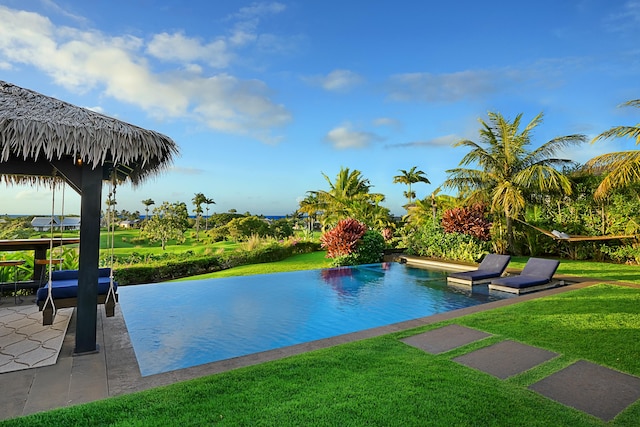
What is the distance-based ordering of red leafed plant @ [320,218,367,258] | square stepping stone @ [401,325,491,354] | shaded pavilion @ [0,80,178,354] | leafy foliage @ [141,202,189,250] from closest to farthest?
1. shaded pavilion @ [0,80,178,354]
2. square stepping stone @ [401,325,491,354]
3. red leafed plant @ [320,218,367,258]
4. leafy foliage @ [141,202,189,250]

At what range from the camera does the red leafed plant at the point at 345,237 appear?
13125 mm

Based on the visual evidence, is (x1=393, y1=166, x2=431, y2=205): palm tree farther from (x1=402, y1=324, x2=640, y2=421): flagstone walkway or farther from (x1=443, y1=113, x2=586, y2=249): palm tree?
(x1=402, y1=324, x2=640, y2=421): flagstone walkway

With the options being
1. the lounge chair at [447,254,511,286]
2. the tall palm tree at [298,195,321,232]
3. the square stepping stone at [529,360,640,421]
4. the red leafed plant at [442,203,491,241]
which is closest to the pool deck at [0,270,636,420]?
the square stepping stone at [529,360,640,421]

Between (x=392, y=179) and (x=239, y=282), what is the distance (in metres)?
19.4

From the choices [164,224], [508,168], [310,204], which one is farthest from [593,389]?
[164,224]

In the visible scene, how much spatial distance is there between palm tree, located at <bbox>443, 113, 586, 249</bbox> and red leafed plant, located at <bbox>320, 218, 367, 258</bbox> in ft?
18.1

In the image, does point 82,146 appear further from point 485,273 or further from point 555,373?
point 485,273

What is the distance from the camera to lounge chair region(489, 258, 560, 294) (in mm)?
8023

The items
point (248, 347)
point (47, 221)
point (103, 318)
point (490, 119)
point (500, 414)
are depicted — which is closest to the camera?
point (500, 414)

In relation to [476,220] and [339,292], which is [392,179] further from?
[339,292]

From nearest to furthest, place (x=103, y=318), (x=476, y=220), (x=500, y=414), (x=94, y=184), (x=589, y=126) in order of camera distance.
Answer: (x=500, y=414), (x=94, y=184), (x=103, y=318), (x=476, y=220), (x=589, y=126)

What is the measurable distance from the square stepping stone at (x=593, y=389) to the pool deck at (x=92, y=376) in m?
2.15

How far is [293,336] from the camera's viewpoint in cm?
569

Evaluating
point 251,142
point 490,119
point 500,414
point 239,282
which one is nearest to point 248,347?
point 500,414
